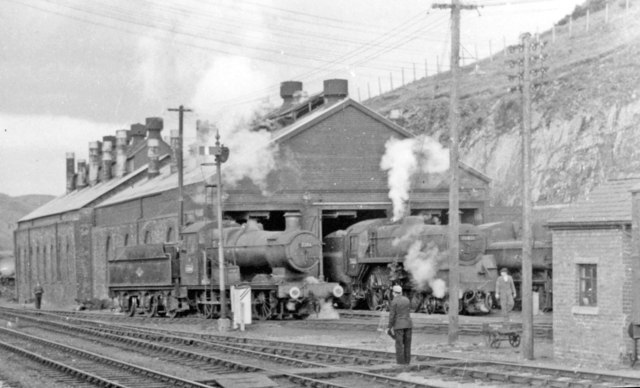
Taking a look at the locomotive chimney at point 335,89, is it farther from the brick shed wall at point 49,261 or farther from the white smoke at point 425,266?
the white smoke at point 425,266

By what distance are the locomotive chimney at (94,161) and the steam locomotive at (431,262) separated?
4360 cm

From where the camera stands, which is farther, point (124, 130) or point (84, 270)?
point (124, 130)

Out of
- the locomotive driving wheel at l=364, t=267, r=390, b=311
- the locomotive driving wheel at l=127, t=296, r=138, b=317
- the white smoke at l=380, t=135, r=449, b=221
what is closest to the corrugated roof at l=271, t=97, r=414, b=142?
the white smoke at l=380, t=135, r=449, b=221

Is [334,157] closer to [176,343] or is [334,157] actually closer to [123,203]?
[123,203]

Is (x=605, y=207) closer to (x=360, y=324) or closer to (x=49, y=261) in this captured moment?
(x=360, y=324)

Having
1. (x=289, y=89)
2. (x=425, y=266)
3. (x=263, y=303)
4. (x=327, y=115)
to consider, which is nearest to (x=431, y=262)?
(x=425, y=266)

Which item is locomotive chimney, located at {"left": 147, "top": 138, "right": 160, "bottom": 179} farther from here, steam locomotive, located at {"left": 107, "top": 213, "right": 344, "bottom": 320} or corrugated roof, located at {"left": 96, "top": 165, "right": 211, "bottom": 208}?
steam locomotive, located at {"left": 107, "top": 213, "right": 344, "bottom": 320}

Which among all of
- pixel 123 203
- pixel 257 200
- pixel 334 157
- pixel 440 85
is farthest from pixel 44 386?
pixel 440 85

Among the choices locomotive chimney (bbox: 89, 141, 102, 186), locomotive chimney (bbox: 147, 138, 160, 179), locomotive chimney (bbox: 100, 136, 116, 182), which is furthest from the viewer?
locomotive chimney (bbox: 89, 141, 102, 186)

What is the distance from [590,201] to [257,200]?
2620 centimetres

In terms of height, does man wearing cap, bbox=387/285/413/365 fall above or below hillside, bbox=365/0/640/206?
below

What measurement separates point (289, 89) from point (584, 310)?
42.6 m

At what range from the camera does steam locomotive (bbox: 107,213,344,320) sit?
30.8m

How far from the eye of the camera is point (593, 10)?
81250 millimetres
